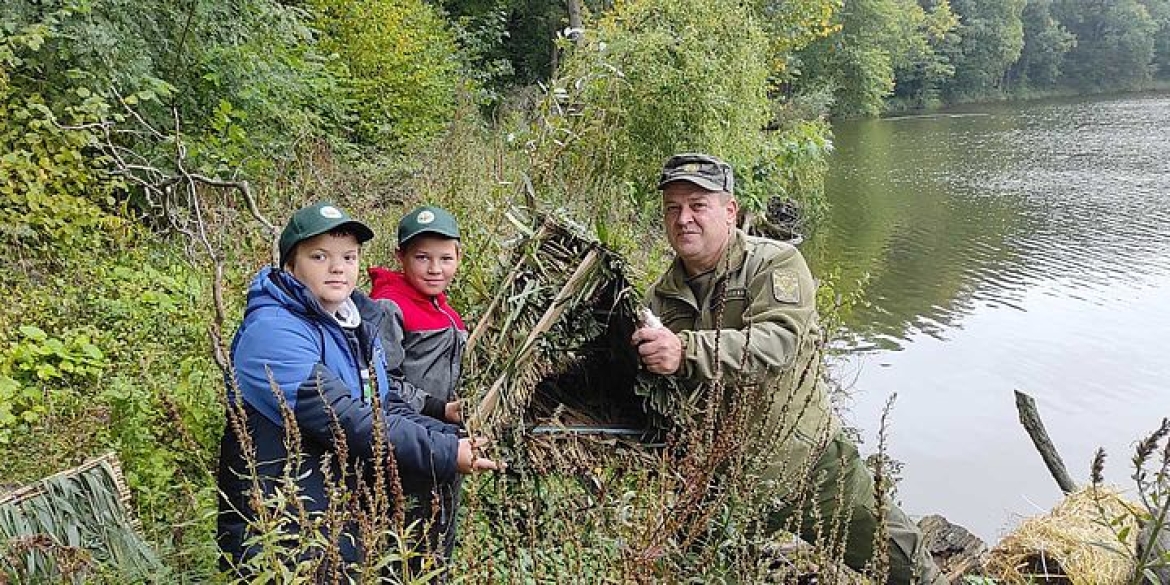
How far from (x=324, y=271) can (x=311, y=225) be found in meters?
0.14

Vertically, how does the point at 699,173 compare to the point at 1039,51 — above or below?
below

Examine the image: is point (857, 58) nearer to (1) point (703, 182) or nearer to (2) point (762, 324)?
(1) point (703, 182)

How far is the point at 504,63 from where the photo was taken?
17359mm

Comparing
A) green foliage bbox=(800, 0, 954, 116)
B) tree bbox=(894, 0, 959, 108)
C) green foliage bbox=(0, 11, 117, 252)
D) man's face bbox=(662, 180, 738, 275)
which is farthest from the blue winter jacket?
tree bbox=(894, 0, 959, 108)

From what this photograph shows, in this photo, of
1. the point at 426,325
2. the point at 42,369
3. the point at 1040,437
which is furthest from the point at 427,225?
the point at 1040,437

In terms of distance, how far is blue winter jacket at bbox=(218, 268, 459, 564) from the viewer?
7.18ft

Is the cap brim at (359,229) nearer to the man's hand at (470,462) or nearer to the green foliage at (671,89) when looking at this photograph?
the man's hand at (470,462)

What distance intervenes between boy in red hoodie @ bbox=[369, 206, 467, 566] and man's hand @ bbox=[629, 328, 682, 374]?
0.64 meters

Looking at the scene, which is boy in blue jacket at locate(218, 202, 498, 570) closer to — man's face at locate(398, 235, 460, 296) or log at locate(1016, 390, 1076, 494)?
man's face at locate(398, 235, 460, 296)

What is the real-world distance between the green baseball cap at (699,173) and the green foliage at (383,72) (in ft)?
28.3

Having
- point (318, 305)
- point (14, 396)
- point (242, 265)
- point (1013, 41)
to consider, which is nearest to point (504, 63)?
point (242, 265)

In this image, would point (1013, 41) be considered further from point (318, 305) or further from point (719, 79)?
point (318, 305)

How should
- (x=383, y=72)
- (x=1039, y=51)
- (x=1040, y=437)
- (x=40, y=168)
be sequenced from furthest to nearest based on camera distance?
(x=1039, y=51)
(x=383, y=72)
(x=1040, y=437)
(x=40, y=168)

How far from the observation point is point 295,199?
20.1ft
